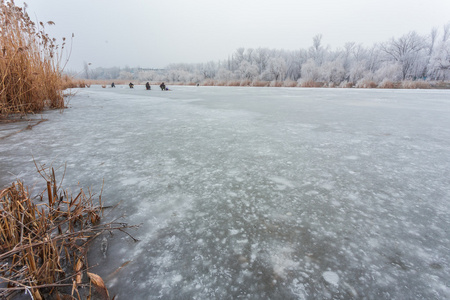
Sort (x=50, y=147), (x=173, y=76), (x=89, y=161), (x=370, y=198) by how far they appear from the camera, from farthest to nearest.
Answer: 1. (x=173, y=76)
2. (x=50, y=147)
3. (x=89, y=161)
4. (x=370, y=198)

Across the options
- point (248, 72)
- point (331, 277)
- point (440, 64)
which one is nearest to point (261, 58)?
point (248, 72)

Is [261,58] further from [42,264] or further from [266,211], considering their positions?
[42,264]

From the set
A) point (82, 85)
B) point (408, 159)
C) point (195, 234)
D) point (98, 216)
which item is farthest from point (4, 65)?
point (82, 85)

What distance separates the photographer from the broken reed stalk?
3.40 metres

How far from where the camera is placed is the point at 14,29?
3576 mm

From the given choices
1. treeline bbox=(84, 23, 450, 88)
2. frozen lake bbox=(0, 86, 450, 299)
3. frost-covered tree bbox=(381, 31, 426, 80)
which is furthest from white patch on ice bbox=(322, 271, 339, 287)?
frost-covered tree bbox=(381, 31, 426, 80)

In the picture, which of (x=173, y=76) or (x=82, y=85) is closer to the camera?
(x=82, y=85)

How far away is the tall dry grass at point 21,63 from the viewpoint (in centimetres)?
340

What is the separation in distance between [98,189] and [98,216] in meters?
0.39

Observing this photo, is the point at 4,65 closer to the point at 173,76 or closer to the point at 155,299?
the point at 155,299

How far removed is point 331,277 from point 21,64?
204 inches

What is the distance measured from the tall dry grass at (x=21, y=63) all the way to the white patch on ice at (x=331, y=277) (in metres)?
4.25

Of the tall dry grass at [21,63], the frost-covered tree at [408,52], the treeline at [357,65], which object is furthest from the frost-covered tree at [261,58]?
the tall dry grass at [21,63]

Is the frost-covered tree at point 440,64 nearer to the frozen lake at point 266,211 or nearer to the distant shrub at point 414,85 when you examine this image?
the distant shrub at point 414,85
